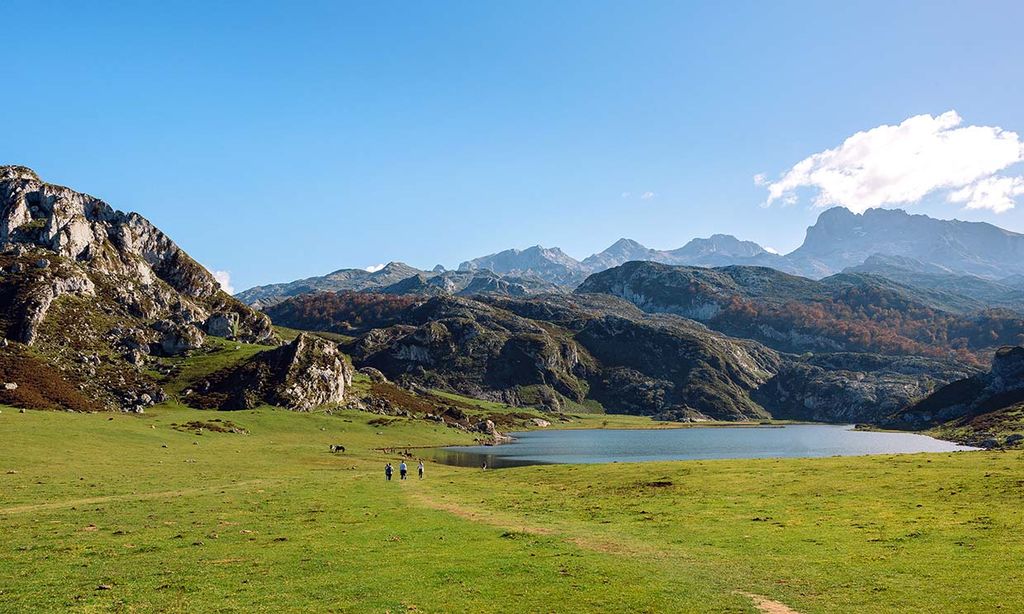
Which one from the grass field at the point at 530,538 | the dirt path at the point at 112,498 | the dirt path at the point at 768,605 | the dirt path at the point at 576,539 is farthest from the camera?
the dirt path at the point at 112,498

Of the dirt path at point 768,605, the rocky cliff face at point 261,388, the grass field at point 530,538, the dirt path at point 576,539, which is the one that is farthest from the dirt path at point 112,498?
the rocky cliff face at point 261,388

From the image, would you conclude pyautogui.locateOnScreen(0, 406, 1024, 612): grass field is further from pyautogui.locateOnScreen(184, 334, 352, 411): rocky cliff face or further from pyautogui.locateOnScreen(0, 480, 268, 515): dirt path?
pyautogui.locateOnScreen(184, 334, 352, 411): rocky cliff face

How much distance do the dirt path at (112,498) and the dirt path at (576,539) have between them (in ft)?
72.2

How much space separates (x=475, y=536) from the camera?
4075 centimetres

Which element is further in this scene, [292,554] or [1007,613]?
[292,554]

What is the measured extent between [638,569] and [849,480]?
120 feet

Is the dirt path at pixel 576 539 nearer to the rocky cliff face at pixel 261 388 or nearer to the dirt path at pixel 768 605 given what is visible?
the dirt path at pixel 768 605

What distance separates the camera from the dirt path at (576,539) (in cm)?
2538

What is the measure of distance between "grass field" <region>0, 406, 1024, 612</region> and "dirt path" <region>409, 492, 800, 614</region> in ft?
0.78

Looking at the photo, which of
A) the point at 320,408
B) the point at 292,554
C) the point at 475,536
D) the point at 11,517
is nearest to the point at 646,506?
the point at 475,536

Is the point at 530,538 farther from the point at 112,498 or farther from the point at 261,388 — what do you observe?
the point at 261,388

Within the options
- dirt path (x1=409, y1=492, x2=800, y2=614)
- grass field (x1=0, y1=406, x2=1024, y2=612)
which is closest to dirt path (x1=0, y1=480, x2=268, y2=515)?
grass field (x1=0, y1=406, x2=1024, y2=612)

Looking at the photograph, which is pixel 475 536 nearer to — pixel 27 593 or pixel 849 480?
pixel 27 593

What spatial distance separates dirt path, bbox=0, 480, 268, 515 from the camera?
47844 mm
